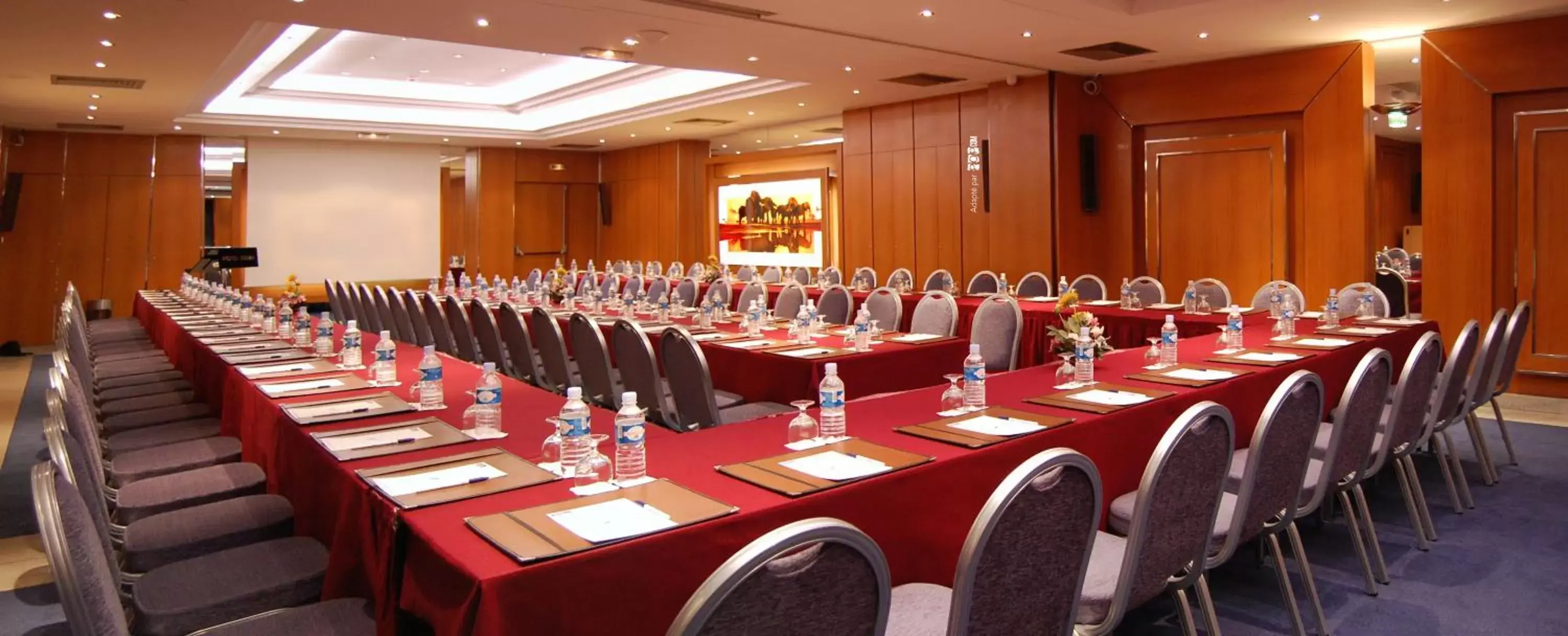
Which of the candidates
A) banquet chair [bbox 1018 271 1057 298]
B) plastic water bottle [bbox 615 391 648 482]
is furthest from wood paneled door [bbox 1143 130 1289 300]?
plastic water bottle [bbox 615 391 648 482]

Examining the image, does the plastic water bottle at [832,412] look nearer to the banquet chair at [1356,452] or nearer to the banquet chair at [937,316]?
the banquet chair at [1356,452]

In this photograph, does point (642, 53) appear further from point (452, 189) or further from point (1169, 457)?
point (452, 189)

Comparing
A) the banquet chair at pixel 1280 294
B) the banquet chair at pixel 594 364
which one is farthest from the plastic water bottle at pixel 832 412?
the banquet chair at pixel 1280 294

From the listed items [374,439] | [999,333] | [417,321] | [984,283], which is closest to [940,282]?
[984,283]

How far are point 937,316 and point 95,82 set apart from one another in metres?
9.34

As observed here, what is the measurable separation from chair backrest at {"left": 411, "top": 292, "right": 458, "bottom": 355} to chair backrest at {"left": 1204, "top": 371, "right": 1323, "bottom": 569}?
6.21 metres

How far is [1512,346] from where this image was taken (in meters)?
5.02

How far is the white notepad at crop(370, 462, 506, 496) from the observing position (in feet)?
7.68

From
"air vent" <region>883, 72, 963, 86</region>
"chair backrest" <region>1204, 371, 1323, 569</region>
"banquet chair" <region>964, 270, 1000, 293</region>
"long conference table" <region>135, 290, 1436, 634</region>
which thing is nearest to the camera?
"long conference table" <region>135, 290, 1436, 634</region>

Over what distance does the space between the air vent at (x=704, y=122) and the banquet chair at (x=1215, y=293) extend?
8.37 meters

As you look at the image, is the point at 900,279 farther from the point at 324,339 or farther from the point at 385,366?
the point at 385,366

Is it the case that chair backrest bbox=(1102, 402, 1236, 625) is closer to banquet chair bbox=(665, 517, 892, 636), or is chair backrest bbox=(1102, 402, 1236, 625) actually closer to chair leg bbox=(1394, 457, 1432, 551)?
banquet chair bbox=(665, 517, 892, 636)

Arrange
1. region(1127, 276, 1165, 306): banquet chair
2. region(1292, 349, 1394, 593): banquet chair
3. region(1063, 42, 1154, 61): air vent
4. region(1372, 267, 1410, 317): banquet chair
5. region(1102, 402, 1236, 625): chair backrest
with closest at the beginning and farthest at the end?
region(1102, 402, 1236, 625): chair backrest → region(1292, 349, 1394, 593): banquet chair → region(1127, 276, 1165, 306): banquet chair → region(1063, 42, 1154, 61): air vent → region(1372, 267, 1410, 317): banquet chair

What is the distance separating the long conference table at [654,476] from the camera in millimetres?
1871
